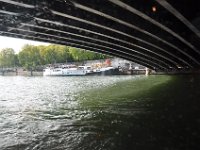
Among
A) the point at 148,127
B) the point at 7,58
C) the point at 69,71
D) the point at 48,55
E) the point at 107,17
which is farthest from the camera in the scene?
the point at 7,58

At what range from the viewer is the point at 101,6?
16672mm

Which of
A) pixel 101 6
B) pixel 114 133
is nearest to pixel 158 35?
pixel 101 6

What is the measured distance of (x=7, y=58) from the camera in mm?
148500

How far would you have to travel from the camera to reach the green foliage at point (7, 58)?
14625 centimetres

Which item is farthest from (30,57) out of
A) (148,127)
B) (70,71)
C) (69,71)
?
(148,127)

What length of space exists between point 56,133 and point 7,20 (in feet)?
41.7

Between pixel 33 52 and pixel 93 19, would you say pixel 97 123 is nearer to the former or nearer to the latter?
pixel 93 19

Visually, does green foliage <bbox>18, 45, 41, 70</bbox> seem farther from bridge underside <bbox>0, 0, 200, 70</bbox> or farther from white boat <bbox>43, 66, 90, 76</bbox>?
bridge underside <bbox>0, 0, 200, 70</bbox>

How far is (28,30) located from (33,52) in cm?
10507

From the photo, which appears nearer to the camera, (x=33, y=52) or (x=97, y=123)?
(x=97, y=123)

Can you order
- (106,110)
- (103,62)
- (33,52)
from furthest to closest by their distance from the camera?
(33,52)
(103,62)
(106,110)

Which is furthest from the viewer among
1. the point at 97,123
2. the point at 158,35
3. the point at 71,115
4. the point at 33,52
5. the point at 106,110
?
the point at 33,52

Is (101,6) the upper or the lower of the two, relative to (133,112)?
upper

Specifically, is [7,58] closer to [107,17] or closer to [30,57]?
[30,57]
